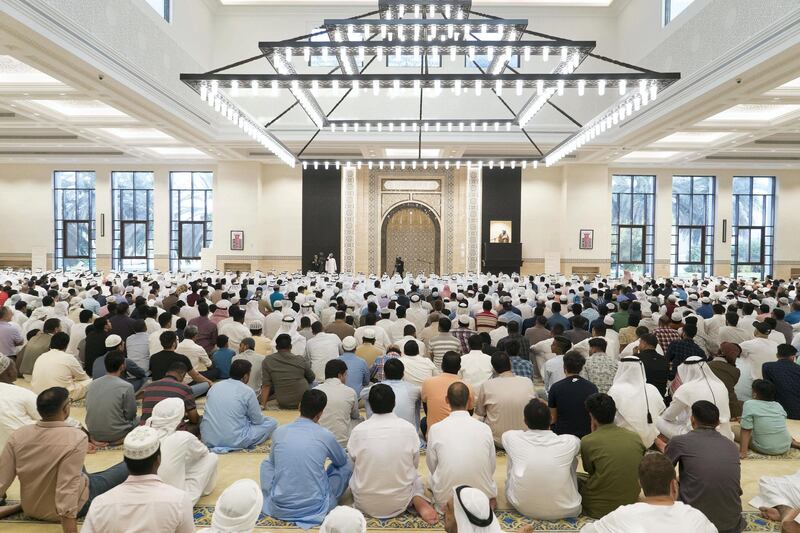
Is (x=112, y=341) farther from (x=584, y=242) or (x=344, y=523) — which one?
(x=584, y=242)

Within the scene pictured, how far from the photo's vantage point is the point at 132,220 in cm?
A: 2183

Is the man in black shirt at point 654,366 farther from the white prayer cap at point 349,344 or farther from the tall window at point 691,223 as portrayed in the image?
the tall window at point 691,223

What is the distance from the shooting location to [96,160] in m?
21.2

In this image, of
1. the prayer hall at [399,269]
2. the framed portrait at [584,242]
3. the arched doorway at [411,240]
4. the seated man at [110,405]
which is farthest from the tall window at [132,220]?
the seated man at [110,405]

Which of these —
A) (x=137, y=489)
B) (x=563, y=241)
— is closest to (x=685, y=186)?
(x=563, y=241)

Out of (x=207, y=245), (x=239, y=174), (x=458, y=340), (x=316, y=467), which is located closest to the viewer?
(x=316, y=467)

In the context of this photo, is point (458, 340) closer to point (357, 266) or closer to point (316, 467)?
point (316, 467)

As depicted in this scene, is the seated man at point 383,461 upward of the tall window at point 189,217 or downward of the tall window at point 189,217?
downward

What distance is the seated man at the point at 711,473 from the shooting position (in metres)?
3.02

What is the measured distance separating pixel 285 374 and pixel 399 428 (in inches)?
99.8

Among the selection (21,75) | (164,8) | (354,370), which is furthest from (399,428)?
(164,8)

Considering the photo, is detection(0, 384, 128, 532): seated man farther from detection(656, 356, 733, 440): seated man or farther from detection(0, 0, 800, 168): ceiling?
detection(0, 0, 800, 168): ceiling

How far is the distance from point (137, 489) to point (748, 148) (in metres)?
20.1

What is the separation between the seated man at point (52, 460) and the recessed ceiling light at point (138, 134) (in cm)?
1438
